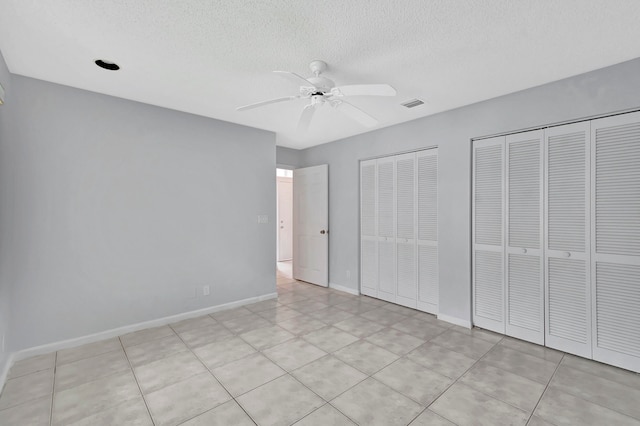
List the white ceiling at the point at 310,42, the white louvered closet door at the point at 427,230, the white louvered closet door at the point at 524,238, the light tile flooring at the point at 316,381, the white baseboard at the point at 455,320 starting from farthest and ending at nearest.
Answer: the white louvered closet door at the point at 427,230 < the white baseboard at the point at 455,320 < the white louvered closet door at the point at 524,238 < the light tile flooring at the point at 316,381 < the white ceiling at the point at 310,42

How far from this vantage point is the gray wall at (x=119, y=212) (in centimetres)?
261

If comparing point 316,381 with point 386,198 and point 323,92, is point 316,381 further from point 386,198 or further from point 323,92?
point 386,198

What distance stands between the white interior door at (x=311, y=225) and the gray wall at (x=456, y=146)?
0.12m

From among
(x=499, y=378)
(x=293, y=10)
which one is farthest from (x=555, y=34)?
(x=499, y=378)

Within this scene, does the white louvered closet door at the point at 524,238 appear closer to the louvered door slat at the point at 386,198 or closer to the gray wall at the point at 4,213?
the louvered door slat at the point at 386,198

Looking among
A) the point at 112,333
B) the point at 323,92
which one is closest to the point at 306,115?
the point at 323,92

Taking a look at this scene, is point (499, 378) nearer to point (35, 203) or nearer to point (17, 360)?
point (17, 360)

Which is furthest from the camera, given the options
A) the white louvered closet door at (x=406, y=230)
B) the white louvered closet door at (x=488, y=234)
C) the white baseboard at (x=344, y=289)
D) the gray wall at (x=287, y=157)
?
the gray wall at (x=287, y=157)

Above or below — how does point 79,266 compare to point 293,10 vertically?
below

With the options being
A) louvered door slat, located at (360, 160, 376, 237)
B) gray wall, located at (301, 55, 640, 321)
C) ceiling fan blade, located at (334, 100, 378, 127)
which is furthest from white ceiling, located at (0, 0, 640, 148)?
louvered door slat, located at (360, 160, 376, 237)

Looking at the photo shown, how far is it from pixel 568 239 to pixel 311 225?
353 centimetres

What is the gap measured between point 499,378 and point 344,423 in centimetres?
135

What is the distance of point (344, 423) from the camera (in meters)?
1.79

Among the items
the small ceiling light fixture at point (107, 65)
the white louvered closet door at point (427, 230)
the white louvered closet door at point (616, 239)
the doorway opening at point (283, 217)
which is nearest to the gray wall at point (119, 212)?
the small ceiling light fixture at point (107, 65)
